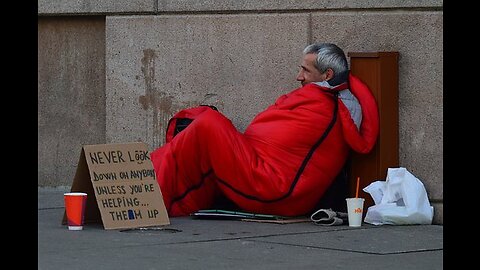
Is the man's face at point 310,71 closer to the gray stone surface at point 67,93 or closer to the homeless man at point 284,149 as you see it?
the homeless man at point 284,149

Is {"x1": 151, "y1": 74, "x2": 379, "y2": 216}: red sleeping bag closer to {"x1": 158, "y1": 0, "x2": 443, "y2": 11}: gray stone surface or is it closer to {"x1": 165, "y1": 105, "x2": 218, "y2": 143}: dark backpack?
{"x1": 165, "y1": 105, "x2": 218, "y2": 143}: dark backpack

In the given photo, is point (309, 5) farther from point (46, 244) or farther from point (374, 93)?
point (46, 244)

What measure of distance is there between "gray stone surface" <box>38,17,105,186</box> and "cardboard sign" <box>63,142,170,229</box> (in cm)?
210

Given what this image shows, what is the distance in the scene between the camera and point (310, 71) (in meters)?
8.48

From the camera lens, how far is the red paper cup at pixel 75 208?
7.55 m

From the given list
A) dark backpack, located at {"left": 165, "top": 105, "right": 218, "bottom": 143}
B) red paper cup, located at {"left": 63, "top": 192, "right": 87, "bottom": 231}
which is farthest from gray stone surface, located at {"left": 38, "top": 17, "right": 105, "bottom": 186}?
red paper cup, located at {"left": 63, "top": 192, "right": 87, "bottom": 231}

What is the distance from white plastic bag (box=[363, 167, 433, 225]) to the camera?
810cm

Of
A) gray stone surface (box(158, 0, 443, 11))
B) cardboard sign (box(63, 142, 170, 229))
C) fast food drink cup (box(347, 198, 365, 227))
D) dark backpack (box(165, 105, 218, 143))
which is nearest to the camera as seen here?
cardboard sign (box(63, 142, 170, 229))

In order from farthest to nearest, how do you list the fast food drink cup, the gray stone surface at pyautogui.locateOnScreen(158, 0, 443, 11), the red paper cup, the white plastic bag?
the gray stone surface at pyautogui.locateOnScreen(158, 0, 443, 11), the white plastic bag, the fast food drink cup, the red paper cup

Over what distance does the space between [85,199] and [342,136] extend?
1.74 meters

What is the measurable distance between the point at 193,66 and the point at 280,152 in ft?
4.64

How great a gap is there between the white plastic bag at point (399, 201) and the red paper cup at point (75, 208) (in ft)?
6.06
